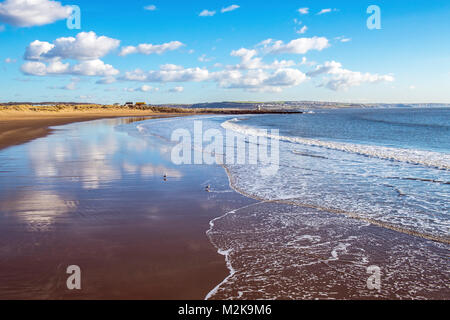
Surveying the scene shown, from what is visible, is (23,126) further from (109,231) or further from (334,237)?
(334,237)

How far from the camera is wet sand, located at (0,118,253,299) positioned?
165 inches

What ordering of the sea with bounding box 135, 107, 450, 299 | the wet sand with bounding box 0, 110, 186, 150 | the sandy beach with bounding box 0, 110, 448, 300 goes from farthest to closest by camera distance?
the wet sand with bounding box 0, 110, 186, 150 < the sea with bounding box 135, 107, 450, 299 < the sandy beach with bounding box 0, 110, 448, 300

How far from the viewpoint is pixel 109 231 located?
597 centimetres

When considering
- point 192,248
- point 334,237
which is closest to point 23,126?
point 192,248

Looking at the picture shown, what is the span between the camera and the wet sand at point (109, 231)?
4199 millimetres

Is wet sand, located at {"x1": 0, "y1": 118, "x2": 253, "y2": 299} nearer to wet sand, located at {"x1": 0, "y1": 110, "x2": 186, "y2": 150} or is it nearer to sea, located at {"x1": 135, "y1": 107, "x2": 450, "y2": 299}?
sea, located at {"x1": 135, "y1": 107, "x2": 450, "y2": 299}

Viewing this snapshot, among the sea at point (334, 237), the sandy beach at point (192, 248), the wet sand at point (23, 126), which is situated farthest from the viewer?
the wet sand at point (23, 126)

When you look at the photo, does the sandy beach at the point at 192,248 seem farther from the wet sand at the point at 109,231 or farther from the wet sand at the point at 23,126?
the wet sand at the point at 23,126

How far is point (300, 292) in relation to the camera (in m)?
4.17

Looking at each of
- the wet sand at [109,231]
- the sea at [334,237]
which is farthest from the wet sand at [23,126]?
the sea at [334,237]

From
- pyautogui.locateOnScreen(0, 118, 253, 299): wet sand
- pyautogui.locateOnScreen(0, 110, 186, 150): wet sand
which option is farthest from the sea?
pyautogui.locateOnScreen(0, 110, 186, 150): wet sand

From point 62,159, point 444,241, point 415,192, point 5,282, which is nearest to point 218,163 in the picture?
point 62,159
